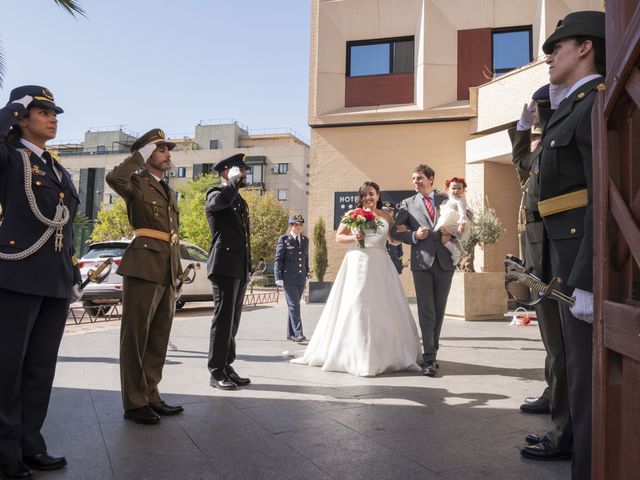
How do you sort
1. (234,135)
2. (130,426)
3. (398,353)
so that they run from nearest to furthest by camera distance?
(130,426) < (398,353) < (234,135)

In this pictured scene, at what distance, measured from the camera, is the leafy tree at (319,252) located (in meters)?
19.5

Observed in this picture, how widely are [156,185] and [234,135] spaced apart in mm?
60445

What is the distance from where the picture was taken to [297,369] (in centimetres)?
592

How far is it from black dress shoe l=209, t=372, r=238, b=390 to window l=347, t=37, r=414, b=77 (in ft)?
55.8

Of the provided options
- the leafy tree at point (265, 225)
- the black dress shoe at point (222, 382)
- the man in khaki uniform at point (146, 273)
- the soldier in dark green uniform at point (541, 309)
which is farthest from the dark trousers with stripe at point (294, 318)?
the leafy tree at point (265, 225)

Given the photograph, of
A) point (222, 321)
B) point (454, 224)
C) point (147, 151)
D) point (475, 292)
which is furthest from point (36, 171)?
point (475, 292)

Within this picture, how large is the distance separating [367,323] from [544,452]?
2.78m

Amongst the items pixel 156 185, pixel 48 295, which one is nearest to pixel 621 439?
pixel 48 295

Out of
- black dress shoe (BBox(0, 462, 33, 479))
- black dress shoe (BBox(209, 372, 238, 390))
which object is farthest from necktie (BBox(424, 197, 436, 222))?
black dress shoe (BBox(0, 462, 33, 479))

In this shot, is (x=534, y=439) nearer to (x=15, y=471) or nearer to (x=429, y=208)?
(x=15, y=471)

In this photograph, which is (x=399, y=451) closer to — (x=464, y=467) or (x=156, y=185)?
(x=464, y=467)

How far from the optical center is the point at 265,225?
4528cm

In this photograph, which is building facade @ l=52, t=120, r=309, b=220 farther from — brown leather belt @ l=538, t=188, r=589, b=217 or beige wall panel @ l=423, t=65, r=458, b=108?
brown leather belt @ l=538, t=188, r=589, b=217

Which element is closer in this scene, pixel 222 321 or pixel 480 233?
pixel 222 321
